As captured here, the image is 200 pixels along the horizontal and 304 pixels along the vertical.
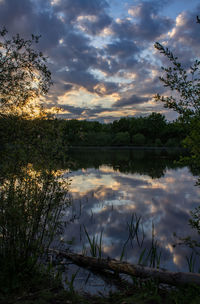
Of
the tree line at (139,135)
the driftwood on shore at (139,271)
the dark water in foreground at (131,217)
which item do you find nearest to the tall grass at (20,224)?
the dark water in foreground at (131,217)

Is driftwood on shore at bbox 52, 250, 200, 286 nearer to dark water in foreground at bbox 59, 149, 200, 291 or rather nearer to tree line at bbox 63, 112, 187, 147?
dark water in foreground at bbox 59, 149, 200, 291

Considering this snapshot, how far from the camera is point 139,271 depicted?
21.6ft

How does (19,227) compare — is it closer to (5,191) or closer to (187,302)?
(5,191)

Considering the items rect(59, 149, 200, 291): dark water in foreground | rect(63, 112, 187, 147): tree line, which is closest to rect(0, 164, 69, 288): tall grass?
rect(59, 149, 200, 291): dark water in foreground

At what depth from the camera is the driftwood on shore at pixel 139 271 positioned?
5.86 m

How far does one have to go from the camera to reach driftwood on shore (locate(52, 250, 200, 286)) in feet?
19.2

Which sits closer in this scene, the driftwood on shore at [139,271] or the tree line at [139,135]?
the driftwood on shore at [139,271]

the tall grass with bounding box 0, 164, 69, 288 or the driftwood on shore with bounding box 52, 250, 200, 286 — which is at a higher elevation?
the tall grass with bounding box 0, 164, 69, 288

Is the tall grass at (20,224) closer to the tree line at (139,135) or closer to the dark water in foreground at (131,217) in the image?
→ the dark water in foreground at (131,217)

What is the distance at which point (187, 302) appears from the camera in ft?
17.0

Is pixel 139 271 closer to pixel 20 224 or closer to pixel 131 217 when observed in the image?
pixel 20 224

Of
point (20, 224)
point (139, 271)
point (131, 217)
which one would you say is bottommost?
point (131, 217)

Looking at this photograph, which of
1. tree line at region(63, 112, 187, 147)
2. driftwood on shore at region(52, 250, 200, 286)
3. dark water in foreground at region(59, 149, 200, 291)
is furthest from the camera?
tree line at region(63, 112, 187, 147)

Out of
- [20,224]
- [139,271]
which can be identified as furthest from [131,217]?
[20,224]
